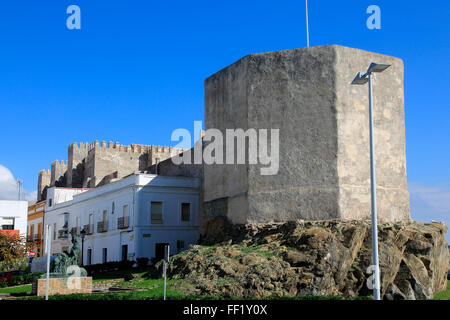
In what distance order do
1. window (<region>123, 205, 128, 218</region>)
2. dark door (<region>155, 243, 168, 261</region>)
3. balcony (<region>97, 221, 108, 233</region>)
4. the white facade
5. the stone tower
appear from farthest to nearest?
the white facade → balcony (<region>97, 221, 108, 233</region>) → window (<region>123, 205, 128, 218</region>) → dark door (<region>155, 243, 168, 261</region>) → the stone tower

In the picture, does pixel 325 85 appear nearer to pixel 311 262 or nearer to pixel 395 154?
pixel 395 154

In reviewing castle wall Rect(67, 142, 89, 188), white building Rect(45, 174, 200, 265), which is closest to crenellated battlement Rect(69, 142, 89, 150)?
castle wall Rect(67, 142, 89, 188)

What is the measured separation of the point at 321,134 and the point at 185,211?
39.4 ft

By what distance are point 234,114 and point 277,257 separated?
7.58 m

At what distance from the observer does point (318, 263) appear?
57.0ft

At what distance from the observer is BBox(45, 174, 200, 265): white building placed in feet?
95.7

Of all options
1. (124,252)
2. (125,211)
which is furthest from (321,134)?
(124,252)

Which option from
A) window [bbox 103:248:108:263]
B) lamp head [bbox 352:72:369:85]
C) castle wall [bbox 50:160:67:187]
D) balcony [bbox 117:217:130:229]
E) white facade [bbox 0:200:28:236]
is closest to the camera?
lamp head [bbox 352:72:369:85]

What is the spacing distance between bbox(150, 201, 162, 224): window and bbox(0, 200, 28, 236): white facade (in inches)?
627

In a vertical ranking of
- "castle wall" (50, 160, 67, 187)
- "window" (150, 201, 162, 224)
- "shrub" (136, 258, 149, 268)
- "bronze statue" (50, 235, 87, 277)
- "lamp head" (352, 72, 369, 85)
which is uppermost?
"castle wall" (50, 160, 67, 187)

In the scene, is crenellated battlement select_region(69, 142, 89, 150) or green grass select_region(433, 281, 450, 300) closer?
green grass select_region(433, 281, 450, 300)

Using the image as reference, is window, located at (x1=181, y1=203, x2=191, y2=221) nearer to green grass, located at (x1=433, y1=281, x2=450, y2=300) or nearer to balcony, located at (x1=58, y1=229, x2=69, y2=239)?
balcony, located at (x1=58, y1=229, x2=69, y2=239)
